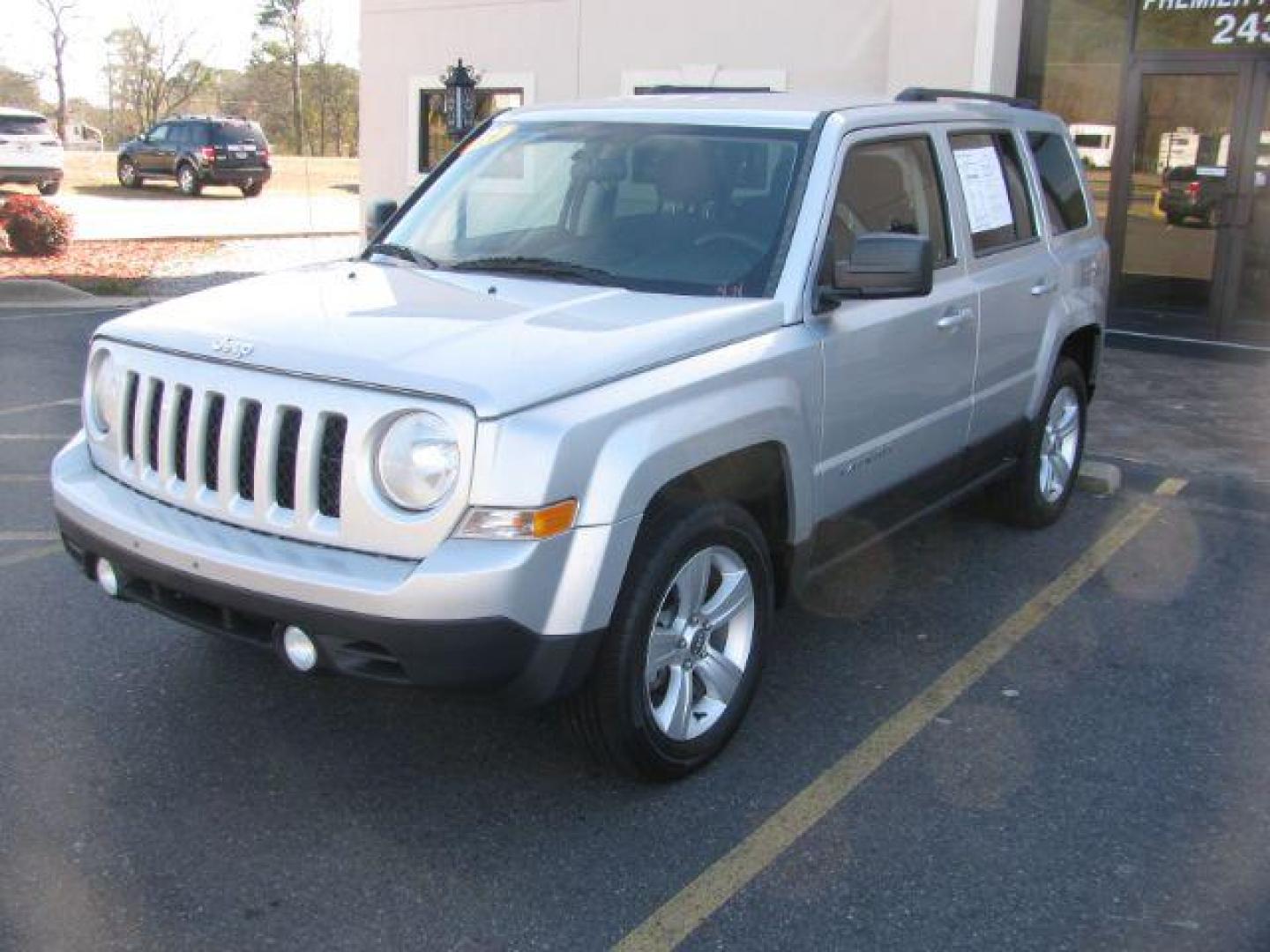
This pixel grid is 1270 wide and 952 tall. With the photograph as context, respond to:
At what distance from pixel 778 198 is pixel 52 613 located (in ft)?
9.93

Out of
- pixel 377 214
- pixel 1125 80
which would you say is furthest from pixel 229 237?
pixel 377 214

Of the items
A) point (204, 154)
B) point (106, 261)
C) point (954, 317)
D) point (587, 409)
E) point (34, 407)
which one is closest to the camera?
point (587, 409)

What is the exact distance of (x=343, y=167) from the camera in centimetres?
4559

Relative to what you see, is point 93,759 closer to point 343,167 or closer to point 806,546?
point 806,546

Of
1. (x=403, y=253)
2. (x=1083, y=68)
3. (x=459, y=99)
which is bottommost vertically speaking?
(x=403, y=253)

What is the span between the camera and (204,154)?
29.9 m

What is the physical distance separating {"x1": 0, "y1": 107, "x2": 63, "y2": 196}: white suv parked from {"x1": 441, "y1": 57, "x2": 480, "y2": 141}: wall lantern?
16326 millimetres

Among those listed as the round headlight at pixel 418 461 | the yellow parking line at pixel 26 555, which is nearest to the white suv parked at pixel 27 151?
the yellow parking line at pixel 26 555

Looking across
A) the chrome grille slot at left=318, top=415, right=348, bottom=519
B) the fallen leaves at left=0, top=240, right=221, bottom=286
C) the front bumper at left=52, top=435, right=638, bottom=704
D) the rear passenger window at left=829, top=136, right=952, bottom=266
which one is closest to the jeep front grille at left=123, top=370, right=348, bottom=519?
the chrome grille slot at left=318, top=415, right=348, bottom=519

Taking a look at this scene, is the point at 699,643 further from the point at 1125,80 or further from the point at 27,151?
the point at 27,151

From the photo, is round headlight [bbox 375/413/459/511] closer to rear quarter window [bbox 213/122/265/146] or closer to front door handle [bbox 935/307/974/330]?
front door handle [bbox 935/307/974/330]

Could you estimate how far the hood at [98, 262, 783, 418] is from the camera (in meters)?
3.20

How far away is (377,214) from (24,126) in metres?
26.3

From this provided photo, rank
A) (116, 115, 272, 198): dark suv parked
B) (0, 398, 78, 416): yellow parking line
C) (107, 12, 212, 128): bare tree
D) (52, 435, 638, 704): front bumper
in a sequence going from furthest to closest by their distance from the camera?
(107, 12, 212, 128): bare tree < (116, 115, 272, 198): dark suv parked < (0, 398, 78, 416): yellow parking line < (52, 435, 638, 704): front bumper
